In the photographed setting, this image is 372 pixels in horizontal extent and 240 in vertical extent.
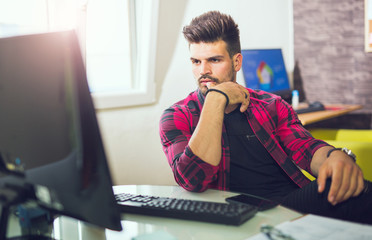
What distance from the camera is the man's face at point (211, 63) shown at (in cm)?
161

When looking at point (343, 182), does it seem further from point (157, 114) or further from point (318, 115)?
point (318, 115)

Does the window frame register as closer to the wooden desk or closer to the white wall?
the white wall

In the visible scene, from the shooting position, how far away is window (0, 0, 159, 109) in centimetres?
216

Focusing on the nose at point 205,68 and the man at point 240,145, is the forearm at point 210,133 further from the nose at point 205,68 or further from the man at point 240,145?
the nose at point 205,68

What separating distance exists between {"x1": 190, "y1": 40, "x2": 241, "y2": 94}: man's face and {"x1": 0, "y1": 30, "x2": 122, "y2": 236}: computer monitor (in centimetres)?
96

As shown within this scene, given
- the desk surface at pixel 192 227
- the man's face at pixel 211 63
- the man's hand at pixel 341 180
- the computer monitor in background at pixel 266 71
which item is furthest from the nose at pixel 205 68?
the computer monitor in background at pixel 266 71

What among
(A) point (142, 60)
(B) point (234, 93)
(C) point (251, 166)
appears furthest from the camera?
(A) point (142, 60)

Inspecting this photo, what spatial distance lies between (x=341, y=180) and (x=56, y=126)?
2.46 feet

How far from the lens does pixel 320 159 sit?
4.33 feet

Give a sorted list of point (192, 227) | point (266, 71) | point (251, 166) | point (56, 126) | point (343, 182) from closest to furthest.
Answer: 1. point (56, 126)
2. point (192, 227)
3. point (343, 182)
4. point (251, 166)
5. point (266, 71)

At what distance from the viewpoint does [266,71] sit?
3.08 m

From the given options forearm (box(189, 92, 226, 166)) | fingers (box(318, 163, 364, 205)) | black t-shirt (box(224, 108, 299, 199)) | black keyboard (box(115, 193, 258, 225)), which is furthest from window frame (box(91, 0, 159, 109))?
fingers (box(318, 163, 364, 205))

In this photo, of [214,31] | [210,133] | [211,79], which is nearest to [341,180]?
[210,133]

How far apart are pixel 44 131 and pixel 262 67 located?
8.41 ft
